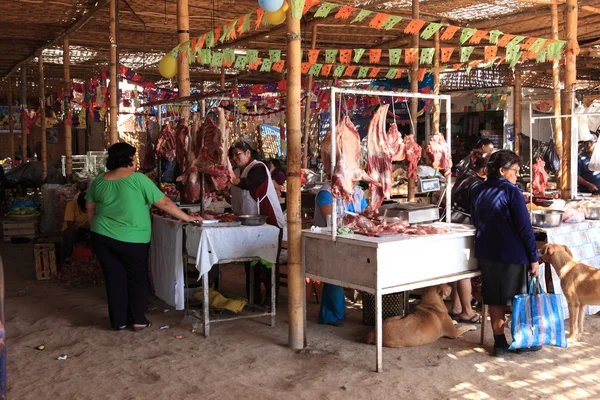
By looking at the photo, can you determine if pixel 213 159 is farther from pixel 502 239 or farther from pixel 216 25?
pixel 216 25

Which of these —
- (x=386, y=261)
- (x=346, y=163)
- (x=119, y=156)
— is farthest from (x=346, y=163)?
(x=119, y=156)

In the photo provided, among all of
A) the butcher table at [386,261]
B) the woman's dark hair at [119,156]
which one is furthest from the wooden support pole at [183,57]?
the butcher table at [386,261]

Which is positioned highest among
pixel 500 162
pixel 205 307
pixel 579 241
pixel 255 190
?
pixel 500 162

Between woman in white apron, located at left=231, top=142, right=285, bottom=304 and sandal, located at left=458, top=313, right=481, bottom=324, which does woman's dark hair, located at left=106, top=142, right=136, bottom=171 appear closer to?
woman in white apron, located at left=231, top=142, right=285, bottom=304

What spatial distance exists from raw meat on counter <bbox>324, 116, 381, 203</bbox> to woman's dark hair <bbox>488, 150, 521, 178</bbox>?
998 millimetres

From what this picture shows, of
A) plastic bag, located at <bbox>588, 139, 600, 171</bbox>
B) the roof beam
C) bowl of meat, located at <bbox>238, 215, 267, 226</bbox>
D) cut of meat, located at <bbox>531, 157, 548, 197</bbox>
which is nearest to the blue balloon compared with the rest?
bowl of meat, located at <bbox>238, 215, 267, 226</bbox>

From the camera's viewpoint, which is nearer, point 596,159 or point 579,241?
point 579,241

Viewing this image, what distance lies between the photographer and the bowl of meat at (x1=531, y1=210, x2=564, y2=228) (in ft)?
18.4

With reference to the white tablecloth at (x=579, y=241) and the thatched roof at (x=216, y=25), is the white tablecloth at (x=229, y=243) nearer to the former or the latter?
the white tablecloth at (x=579, y=241)

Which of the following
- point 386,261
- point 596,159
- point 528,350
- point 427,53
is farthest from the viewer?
point 427,53

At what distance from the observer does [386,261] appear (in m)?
4.54

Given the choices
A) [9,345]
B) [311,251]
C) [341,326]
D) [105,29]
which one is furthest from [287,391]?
[105,29]

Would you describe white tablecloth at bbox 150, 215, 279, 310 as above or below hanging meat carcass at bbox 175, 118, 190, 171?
below

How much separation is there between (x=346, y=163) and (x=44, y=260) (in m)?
5.12
